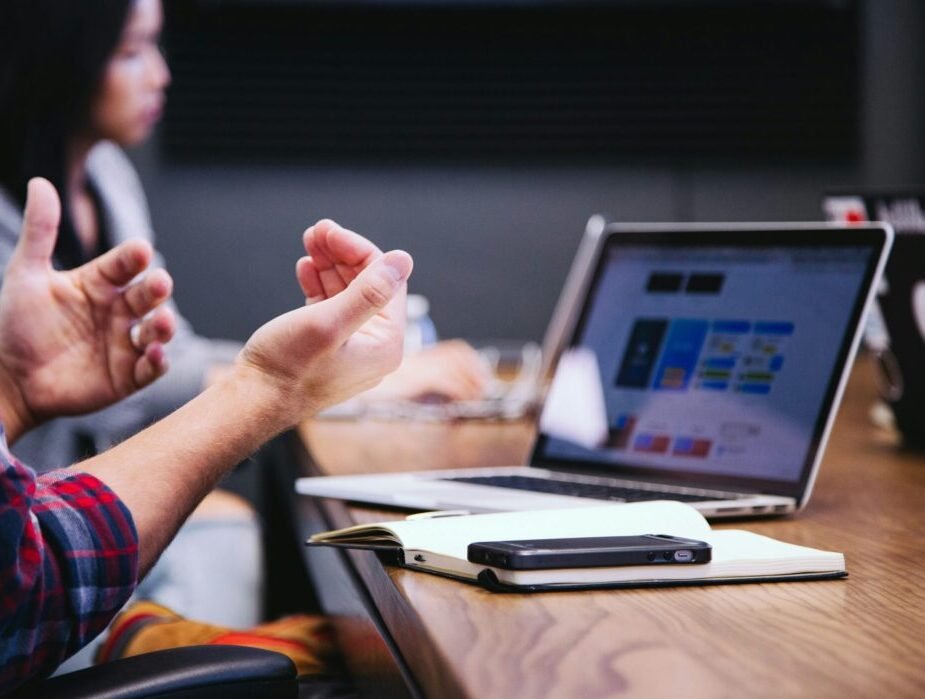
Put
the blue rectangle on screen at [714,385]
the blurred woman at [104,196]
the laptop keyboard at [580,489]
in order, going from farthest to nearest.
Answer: the blurred woman at [104,196] → the blue rectangle on screen at [714,385] → the laptop keyboard at [580,489]

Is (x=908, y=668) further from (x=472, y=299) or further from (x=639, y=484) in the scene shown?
(x=472, y=299)

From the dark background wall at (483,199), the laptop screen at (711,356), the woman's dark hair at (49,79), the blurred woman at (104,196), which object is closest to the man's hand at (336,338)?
the laptop screen at (711,356)

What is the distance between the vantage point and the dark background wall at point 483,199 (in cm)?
352

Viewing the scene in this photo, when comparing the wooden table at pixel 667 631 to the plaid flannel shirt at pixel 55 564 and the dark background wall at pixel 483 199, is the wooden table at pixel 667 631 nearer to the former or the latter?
the plaid flannel shirt at pixel 55 564

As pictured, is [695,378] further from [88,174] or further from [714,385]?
[88,174]

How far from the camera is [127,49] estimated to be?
7.46ft

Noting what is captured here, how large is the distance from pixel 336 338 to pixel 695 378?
0.46m

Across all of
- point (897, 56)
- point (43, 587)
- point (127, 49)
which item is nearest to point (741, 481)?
point (43, 587)

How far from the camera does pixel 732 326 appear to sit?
4.02 feet

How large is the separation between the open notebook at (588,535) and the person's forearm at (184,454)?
0.37ft

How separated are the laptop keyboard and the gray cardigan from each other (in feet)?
2.88

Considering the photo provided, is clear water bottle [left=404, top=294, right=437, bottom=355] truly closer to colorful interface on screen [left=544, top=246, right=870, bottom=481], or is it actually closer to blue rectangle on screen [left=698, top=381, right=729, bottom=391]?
colorful interface on screen [left=544, top=246, right=870, bottom=481]

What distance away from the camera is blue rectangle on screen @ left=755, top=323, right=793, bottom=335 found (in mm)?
1168

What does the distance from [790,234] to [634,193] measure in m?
2.50
